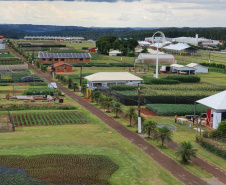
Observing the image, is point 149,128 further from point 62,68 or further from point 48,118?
point 62,68

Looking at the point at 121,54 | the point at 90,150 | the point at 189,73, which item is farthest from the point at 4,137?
the point at 121,54

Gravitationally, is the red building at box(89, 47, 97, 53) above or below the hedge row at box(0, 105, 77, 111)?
above

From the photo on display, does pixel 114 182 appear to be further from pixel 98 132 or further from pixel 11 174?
pixel 98 132

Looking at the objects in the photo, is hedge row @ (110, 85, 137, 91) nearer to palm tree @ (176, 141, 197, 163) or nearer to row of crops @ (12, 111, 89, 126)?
row of crops @ (12, 111, 89, 126)

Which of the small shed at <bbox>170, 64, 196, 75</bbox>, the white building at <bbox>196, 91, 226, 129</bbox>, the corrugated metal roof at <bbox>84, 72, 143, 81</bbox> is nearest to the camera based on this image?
the white building at <bbox>196, 91, 226, 129</bbox>

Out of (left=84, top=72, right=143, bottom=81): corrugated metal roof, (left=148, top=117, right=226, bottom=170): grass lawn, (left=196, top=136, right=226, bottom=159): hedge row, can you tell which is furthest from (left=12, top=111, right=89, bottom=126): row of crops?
(left=84, top=72, right=143, bottom=81): corrugated metal roof

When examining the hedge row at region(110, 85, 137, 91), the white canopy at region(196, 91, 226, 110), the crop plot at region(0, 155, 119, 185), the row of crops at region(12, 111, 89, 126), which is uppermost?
the white canopy at region(196, 91, 226, 110)

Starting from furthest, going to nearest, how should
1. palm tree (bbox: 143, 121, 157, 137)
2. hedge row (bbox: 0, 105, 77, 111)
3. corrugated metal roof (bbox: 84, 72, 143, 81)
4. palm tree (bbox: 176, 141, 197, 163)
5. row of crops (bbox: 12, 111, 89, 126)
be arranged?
1. corrugated metal roof (bbox: 84, 72, 143, 81)
2. hedge row (bbox: 0, 105, 77, 111)
3. row of crops (bbox: 12, 111, 89, 126)
4. palm tree (bbox: 143, 121, 157, 137)
5. palm tree (bbox: 176, 141, 197, 163)
